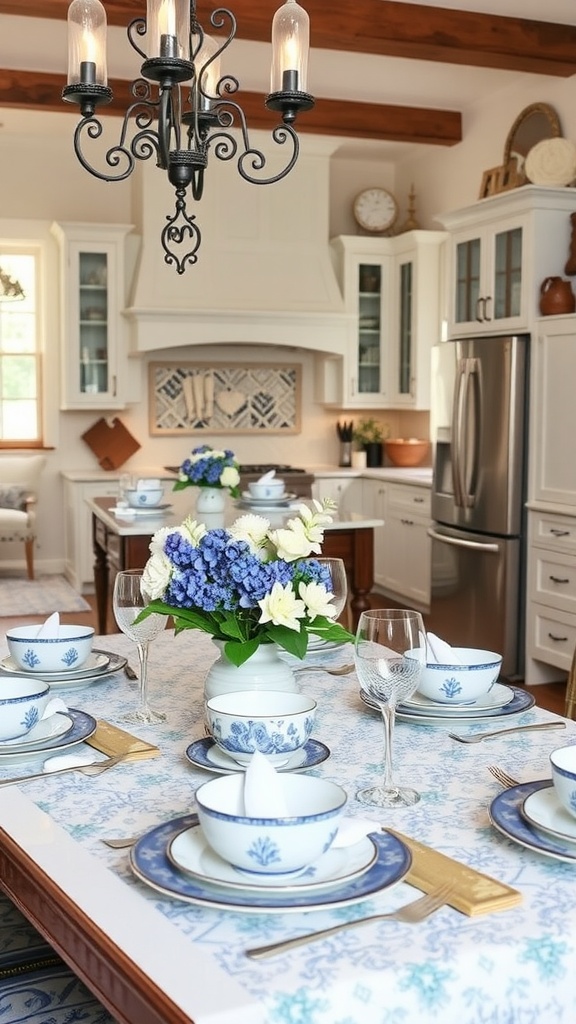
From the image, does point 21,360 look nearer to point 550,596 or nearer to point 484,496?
point 484,496

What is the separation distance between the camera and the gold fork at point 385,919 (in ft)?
3.19

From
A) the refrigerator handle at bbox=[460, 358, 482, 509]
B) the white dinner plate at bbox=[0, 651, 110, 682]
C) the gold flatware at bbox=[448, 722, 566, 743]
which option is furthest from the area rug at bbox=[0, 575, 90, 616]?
the gold flatware at bbox=[448, 722, 566, 743]

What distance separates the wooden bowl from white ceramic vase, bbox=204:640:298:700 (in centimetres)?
586

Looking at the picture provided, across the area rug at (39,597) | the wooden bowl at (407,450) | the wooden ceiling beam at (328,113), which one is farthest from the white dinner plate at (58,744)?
the wooden bowl at (407,450)

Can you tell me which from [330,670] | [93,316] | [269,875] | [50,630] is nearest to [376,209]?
[93,316]

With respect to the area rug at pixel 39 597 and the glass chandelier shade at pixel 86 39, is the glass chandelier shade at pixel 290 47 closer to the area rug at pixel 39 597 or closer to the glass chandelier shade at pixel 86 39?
the glass chandelier shade at pixel 86 39

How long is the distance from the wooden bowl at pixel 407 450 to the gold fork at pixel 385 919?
6417 millimetres

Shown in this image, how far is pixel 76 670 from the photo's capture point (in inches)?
77.9

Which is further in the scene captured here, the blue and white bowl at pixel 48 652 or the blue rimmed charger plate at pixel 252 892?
the blue and white bowl at pixel 48 652

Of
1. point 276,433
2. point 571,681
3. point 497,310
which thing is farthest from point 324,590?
point 276,433

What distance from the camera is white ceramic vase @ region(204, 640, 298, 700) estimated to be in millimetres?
1653

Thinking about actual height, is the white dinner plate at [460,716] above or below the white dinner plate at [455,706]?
below

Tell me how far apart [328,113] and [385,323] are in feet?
5.04

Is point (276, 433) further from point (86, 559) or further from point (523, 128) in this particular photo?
point (523, 128)
